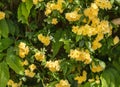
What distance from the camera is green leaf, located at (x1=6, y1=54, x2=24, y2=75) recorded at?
2609 mm

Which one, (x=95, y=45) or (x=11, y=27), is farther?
(x=11, y=27)

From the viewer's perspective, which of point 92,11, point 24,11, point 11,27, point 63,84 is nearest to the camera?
point 92,11

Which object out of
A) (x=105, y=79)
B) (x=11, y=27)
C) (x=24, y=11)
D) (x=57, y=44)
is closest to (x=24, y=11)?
(x=24, y=11)

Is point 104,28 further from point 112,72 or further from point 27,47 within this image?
point 27,47

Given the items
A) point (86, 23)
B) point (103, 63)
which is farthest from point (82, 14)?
point (103, 63)

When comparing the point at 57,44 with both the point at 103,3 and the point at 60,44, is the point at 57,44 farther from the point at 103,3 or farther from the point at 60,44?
the point at 103,3

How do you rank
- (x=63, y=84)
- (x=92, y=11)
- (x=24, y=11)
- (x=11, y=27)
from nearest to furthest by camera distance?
(x=92, y=11) → (x=63, y=84) → (x=24, y=11) → (x=11, y=27)

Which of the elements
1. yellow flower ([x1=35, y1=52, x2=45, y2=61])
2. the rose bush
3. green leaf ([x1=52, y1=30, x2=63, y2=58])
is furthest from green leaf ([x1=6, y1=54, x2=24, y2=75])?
green leaf ([x1=52, y1=30, x2=63, y2=58])

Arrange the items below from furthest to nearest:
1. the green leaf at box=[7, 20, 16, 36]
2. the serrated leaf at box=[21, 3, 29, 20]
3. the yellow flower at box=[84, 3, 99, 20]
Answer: the green leaf at box=[7, 20, 16, 36]
the serrated leaf at box=[21, 3, 29, 20]
the yellow flower at box=[84, 3, 99, 20]

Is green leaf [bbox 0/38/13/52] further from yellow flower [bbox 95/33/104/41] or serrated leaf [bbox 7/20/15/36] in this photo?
yellow flower [bbox 95/33/104/41]

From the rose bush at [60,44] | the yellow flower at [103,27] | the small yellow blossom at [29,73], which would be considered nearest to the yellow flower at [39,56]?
the rose bush at [60,44]

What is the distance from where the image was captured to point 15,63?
262 cm

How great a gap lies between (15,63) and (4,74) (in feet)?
0.37

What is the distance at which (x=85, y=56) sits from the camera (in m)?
2.46
